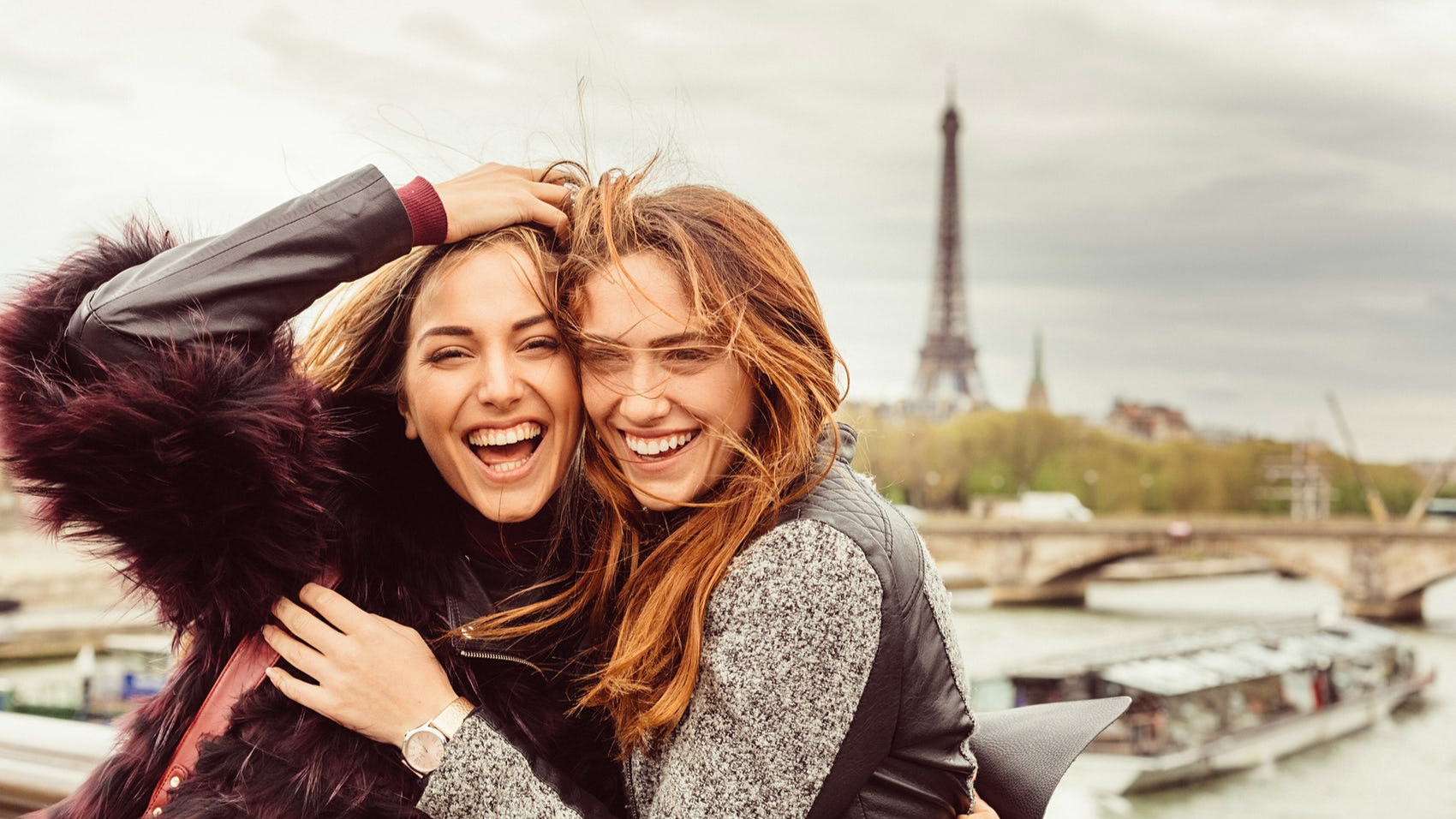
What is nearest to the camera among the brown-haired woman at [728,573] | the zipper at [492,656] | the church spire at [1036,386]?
the brown-haired woman at [728,573]

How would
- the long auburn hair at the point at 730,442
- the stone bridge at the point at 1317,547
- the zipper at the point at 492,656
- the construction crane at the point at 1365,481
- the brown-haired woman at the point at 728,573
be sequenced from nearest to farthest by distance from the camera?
the brown-haired woman at the point at 728,573 < the long auburn hair at the point at 730,442 < the zipper at the point at 492,656 < the stone bridge at the point at 1317,547 < the construction crane at the point at 1365,481

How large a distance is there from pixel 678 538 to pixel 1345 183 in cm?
5043

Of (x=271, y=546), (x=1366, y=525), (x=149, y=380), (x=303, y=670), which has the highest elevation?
(x=149, y=380)

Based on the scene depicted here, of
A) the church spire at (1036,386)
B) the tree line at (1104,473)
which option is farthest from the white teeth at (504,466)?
the church spire at (1036,386)

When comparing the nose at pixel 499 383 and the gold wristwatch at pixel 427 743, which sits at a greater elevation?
Answer: the nose at pixel 499 383

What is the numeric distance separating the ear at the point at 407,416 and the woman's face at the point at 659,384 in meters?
0.25

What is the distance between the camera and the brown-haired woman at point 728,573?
1065 millimetres

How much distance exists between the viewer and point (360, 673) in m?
1.20

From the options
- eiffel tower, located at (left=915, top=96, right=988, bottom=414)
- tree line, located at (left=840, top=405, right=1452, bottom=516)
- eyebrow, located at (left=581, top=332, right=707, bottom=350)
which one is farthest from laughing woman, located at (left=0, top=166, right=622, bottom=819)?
eiffel tower, located at (left=915, top=96, right=988, bottom=414)

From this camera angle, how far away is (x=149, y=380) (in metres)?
1.17

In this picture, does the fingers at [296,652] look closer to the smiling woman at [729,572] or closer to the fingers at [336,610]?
the fingers at [336,610]

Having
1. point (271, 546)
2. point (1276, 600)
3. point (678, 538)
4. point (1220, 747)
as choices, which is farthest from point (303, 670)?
point (1276, 600)

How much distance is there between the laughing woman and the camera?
3.86ft

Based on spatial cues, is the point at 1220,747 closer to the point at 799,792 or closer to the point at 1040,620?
the point at 1040,620
